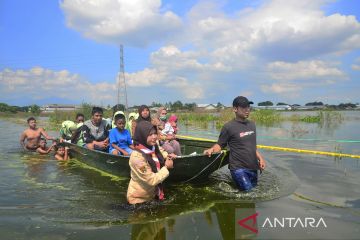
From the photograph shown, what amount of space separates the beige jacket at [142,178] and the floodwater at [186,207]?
255 mm

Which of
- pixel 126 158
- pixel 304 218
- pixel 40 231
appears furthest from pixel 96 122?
pixel 304 218

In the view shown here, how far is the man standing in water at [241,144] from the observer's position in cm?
523

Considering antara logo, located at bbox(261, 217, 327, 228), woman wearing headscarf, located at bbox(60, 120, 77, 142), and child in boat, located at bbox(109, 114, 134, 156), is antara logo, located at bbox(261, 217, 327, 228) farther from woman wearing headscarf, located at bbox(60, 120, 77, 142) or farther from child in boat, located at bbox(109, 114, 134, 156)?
woman wearing headscarf, located at bbox(60, 120, 77, 142)

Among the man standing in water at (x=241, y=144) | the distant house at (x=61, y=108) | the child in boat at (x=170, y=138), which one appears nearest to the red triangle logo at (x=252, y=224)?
the man standing in water at (x=241, y=144)

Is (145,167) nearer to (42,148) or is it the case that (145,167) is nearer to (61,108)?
(42,148)

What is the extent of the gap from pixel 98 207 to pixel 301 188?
367 centimetres

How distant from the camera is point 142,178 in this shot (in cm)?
450

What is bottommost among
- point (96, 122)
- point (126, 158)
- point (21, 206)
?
point (21, 206)

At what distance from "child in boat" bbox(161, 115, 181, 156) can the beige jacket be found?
2.50 meters

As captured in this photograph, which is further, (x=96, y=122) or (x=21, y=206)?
(x=96, y=122)

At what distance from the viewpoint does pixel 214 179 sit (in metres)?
7.19

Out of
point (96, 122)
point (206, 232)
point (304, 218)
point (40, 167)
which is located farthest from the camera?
point (40, 167)

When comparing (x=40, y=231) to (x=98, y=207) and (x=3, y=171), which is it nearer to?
(x=98, y=207)

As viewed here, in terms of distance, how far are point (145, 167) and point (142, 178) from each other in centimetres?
16
